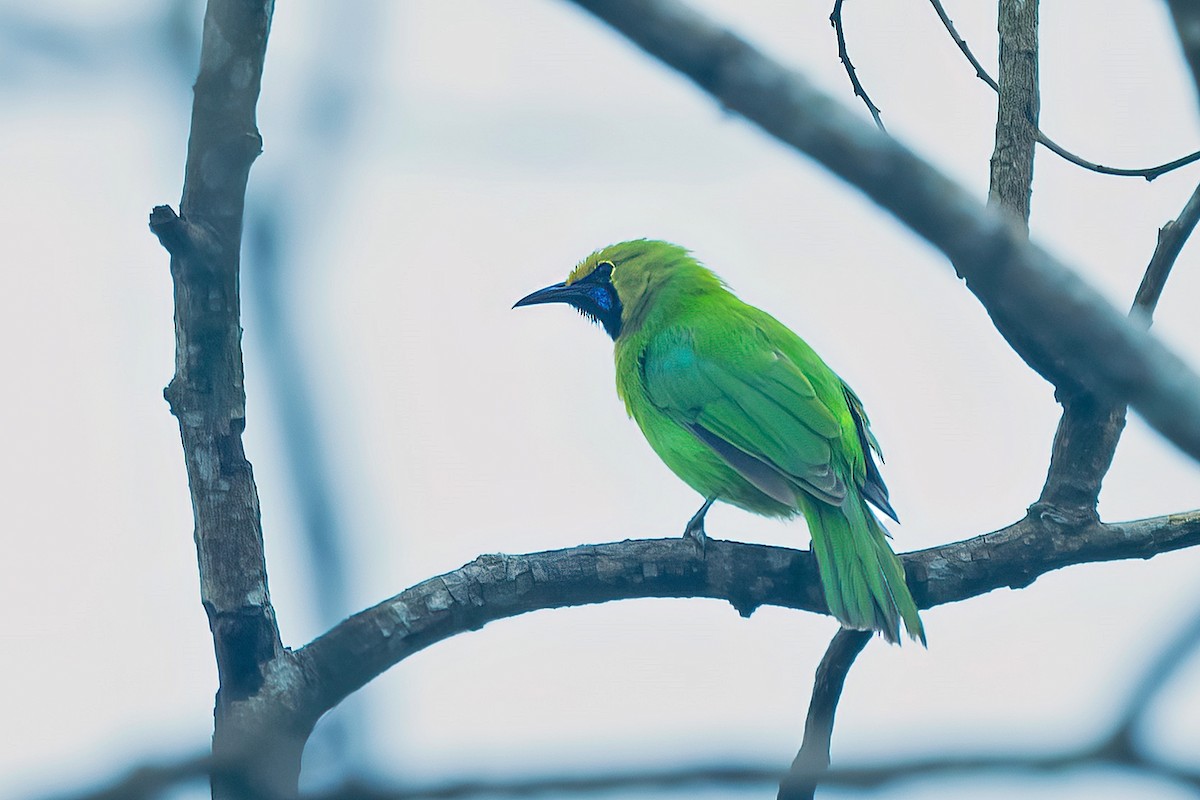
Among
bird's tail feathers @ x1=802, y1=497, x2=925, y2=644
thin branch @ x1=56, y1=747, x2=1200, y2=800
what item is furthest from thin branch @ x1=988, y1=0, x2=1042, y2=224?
thin branch @ x1=56, y1=747, x2=1200, y2=800

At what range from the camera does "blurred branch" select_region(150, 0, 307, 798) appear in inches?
113

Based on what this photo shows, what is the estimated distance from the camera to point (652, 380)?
6.39 meters

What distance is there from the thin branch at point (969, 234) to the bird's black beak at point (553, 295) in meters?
5.88

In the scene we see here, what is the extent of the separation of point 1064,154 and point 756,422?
6.39 feet

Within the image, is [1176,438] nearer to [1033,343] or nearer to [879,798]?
[879,798]

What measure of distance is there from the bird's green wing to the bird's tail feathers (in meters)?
0.44

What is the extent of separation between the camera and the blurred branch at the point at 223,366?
2.88 m

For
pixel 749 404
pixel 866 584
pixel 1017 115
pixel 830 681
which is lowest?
pixel 830 681

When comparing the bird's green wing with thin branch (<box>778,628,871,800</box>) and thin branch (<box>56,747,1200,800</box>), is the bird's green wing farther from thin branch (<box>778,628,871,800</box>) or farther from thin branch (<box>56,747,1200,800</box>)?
thin branch (<box>56,747,1200,800</box>)

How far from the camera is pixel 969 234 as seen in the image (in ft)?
5.82

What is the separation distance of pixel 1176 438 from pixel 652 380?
4.72 meters

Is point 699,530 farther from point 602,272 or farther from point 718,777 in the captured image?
point 718,777

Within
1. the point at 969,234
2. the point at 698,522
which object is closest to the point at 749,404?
the point at 698,522

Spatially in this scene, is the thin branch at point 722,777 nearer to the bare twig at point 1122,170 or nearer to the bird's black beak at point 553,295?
the bare twig at point 1122,170
